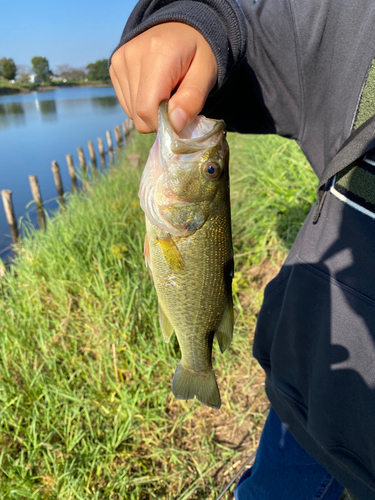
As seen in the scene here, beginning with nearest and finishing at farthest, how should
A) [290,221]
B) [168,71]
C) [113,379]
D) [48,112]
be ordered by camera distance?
1. [168,71]
2. [113,379]
3. [290,221]
4. [48,112]

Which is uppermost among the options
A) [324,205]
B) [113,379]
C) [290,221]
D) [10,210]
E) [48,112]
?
[324,205]

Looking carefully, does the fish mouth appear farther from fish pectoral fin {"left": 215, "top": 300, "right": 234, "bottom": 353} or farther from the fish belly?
fish pectoral fin {"left": 215, "top": 300, "right": 234, "bottom": 353}

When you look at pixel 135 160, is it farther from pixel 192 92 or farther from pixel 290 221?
pixel 192 92

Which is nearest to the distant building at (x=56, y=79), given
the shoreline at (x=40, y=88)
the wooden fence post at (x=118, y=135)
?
the shoreline at (x=40, y=88)

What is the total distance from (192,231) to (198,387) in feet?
2.52

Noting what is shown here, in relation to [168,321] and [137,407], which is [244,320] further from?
[168,321]

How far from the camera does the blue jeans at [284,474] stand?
1712 millimetres

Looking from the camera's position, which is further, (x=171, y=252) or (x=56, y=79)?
(x=56, y=79)

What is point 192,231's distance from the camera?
1424 millimetres

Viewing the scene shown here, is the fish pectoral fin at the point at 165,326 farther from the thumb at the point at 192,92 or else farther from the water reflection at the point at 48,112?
the water reflection at the point at 48,112

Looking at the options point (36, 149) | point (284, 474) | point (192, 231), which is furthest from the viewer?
point (36, 149)

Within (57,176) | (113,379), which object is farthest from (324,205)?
(57,176)

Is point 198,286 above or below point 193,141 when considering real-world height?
below

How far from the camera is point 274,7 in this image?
4.81 ft
